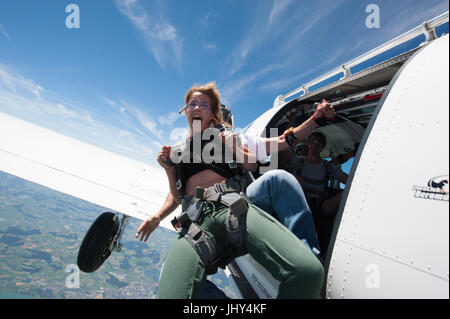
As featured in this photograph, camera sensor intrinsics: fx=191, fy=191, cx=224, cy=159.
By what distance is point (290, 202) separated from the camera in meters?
1.51

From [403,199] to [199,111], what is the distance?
1.73 metres

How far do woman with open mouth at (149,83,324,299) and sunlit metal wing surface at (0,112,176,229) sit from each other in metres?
1.50

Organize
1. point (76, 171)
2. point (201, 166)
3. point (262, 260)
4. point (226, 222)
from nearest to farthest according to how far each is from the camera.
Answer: point (262, 260) → point (226, 222) → point (201, 166) → point (76, 171)

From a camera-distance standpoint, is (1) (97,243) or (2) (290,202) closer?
(2) (290,202)

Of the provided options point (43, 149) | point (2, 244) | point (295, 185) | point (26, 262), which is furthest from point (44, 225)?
point (295, 185)

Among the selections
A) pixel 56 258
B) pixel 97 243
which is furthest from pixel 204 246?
pixel 56 258

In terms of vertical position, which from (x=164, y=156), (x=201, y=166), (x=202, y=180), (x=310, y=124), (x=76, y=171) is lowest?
(x=202, y=180)

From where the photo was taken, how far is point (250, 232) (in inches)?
52.4

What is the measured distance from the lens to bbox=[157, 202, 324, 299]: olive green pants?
1.14 m

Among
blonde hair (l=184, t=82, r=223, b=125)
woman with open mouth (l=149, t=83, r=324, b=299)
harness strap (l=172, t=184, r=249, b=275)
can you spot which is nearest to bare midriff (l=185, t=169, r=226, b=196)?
woman with open mouth (l=149, t=83, r=324, b=299)

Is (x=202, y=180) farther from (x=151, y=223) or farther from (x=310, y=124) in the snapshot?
(x=310, y=124)

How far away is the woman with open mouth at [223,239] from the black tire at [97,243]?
6.77ft
